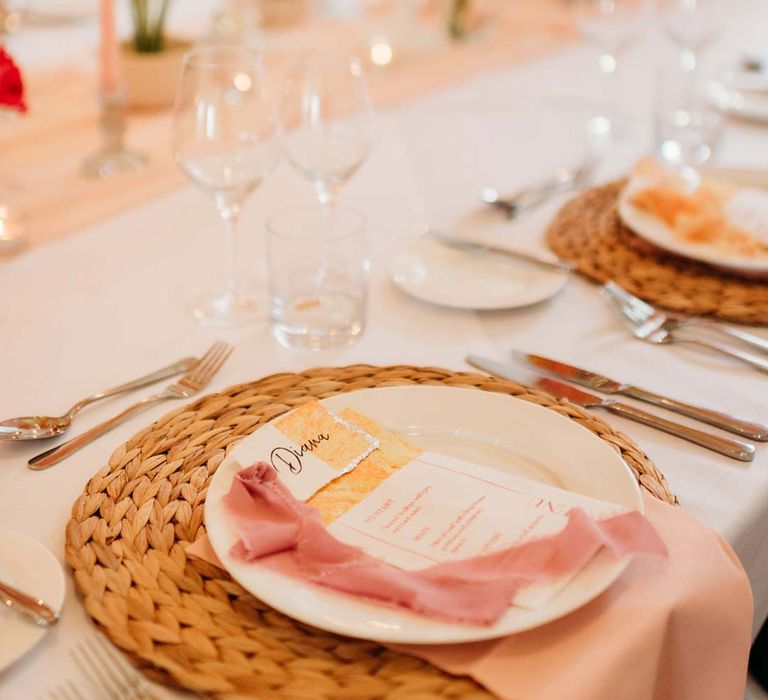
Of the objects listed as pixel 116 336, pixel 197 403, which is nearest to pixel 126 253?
pixel 116 336

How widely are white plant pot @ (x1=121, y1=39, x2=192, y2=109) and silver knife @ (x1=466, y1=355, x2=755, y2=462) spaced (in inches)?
41.1

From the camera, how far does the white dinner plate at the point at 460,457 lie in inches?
23.2

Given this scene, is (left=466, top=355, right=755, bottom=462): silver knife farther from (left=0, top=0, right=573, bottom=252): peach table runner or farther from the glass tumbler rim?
(left=0, top=0, right=573, bottom=252): peach table runner

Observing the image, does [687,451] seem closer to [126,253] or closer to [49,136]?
[126,253]

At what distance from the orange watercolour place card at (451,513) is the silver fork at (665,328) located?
14.6 inches

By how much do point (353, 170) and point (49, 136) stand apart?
711 millimetres

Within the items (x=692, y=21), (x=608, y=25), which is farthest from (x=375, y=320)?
(x=692, y=21)

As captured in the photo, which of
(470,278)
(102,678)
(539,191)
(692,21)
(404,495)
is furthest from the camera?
(692,21)

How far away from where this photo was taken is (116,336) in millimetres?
1043

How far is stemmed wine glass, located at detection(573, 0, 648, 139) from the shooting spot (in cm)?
171

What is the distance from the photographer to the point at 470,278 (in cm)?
114

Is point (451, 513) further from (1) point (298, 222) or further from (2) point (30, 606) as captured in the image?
(1) point (298, 222)

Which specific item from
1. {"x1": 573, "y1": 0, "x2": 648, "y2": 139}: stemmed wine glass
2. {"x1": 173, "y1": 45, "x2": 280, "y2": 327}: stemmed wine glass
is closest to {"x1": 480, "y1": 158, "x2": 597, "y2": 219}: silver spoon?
{"x1": 573, "y1": 0, "x2": 648, "y2": 139}: stemmed wine glass

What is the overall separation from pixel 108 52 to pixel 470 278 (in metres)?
0.69
